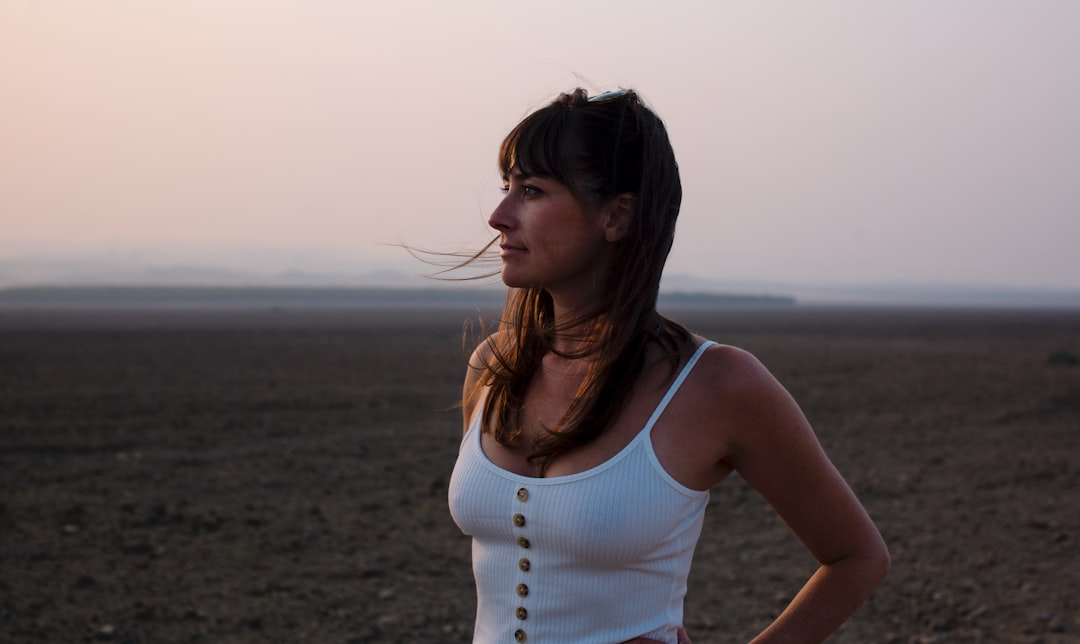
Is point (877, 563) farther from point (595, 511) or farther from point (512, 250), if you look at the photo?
point (512, 250)

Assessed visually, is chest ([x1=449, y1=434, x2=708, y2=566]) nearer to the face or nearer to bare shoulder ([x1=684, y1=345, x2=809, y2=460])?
bare shoulder ([x1=684, y1=345, x2=809, y2=460])

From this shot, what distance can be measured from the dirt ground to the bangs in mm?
1541

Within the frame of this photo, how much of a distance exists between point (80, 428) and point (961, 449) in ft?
34.5

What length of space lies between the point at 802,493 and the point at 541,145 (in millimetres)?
780

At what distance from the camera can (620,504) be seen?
1650 millimetres

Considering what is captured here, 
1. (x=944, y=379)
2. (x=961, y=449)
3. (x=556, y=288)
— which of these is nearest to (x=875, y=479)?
(x=961, y=449)

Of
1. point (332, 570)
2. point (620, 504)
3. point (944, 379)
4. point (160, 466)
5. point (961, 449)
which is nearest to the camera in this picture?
point (620, 504)

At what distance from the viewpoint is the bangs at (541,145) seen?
71.2 inches

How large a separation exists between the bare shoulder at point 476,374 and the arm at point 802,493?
0.60 meters

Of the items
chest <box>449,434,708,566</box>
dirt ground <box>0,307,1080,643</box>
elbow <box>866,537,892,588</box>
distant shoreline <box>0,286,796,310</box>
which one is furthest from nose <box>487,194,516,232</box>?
distant shoreline <box>0,286,796,310</box>

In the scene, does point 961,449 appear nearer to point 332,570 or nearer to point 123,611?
point 332,570

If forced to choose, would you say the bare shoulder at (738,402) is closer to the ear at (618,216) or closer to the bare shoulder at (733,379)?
the bare shoulder at (733,379)

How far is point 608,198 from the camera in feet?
6.05

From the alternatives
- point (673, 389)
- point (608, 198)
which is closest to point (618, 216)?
point (608, 198)
